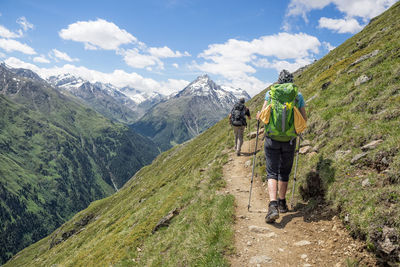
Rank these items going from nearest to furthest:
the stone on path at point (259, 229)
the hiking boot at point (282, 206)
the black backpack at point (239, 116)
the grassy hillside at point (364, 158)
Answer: the grassy hillside at point (364, 158), the stone on path at point (259, 229), the hiking boot at point (282, 206), the black backpack at point (239, 116)

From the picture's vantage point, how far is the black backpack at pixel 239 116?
67.5 ft

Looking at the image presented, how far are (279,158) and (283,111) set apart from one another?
1.88 metres

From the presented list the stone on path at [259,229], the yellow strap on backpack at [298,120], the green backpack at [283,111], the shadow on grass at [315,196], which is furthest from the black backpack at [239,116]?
the stone on path at [259,229]

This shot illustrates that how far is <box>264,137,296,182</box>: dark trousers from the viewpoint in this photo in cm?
910

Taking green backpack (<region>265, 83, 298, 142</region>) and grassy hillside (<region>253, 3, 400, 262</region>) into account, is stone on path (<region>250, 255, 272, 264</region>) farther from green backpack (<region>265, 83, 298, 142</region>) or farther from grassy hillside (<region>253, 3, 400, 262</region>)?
green backpack (<region>265, 83, 298, 142</region>)

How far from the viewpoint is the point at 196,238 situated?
912 cm

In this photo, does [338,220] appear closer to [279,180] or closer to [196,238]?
[279,180]

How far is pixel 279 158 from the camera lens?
9352mm

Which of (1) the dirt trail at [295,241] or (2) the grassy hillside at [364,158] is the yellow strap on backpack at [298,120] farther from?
(1) the dirt trail at [295,241]


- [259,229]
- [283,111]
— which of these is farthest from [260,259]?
[283,111]

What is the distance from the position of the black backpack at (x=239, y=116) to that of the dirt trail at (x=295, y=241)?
35.8 ft

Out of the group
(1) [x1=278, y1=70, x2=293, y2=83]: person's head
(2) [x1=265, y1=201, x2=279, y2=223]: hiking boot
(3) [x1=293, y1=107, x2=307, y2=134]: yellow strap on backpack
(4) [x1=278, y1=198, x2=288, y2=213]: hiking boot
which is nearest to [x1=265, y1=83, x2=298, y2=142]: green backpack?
(3) [x1=293, y1=107, x2=307, y2=134]: yellow strap on backpack

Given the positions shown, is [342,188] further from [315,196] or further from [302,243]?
[302,243]

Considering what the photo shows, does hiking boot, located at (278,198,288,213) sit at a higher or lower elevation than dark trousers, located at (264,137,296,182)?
lower
